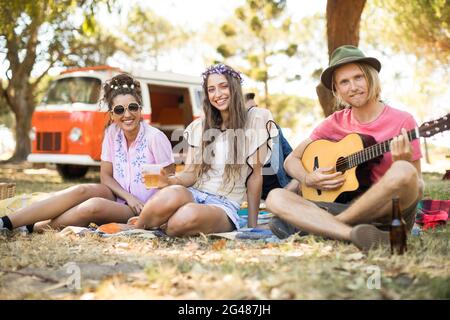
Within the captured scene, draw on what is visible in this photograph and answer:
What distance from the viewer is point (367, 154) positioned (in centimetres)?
327

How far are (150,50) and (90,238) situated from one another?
2402 cm

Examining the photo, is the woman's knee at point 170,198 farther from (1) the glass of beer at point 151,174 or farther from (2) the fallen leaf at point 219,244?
(2) the fallen leaf at point 219,244

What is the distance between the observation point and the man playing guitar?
9.70ft

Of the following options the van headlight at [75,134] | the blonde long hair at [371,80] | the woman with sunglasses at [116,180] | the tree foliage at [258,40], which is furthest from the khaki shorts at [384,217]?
the tree foliage at [258,40]

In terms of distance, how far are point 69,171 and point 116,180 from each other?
267 inches

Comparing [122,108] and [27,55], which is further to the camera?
[27,55]

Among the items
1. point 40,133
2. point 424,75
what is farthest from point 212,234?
point 424,75

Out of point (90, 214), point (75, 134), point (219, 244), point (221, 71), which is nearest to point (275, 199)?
point (219, 244)

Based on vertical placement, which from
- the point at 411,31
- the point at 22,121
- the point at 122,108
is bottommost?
the point at 122,108

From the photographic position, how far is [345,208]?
3.43 metres

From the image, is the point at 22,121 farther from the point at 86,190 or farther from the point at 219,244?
the point at 219,244

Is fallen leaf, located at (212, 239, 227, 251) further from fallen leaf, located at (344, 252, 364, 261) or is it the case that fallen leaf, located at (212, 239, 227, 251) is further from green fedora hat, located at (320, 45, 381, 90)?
green fedora hat, located at (320, 45, 381, 90)

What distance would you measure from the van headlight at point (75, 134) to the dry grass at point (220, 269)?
5.97m

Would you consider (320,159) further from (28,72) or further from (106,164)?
(28,72)
